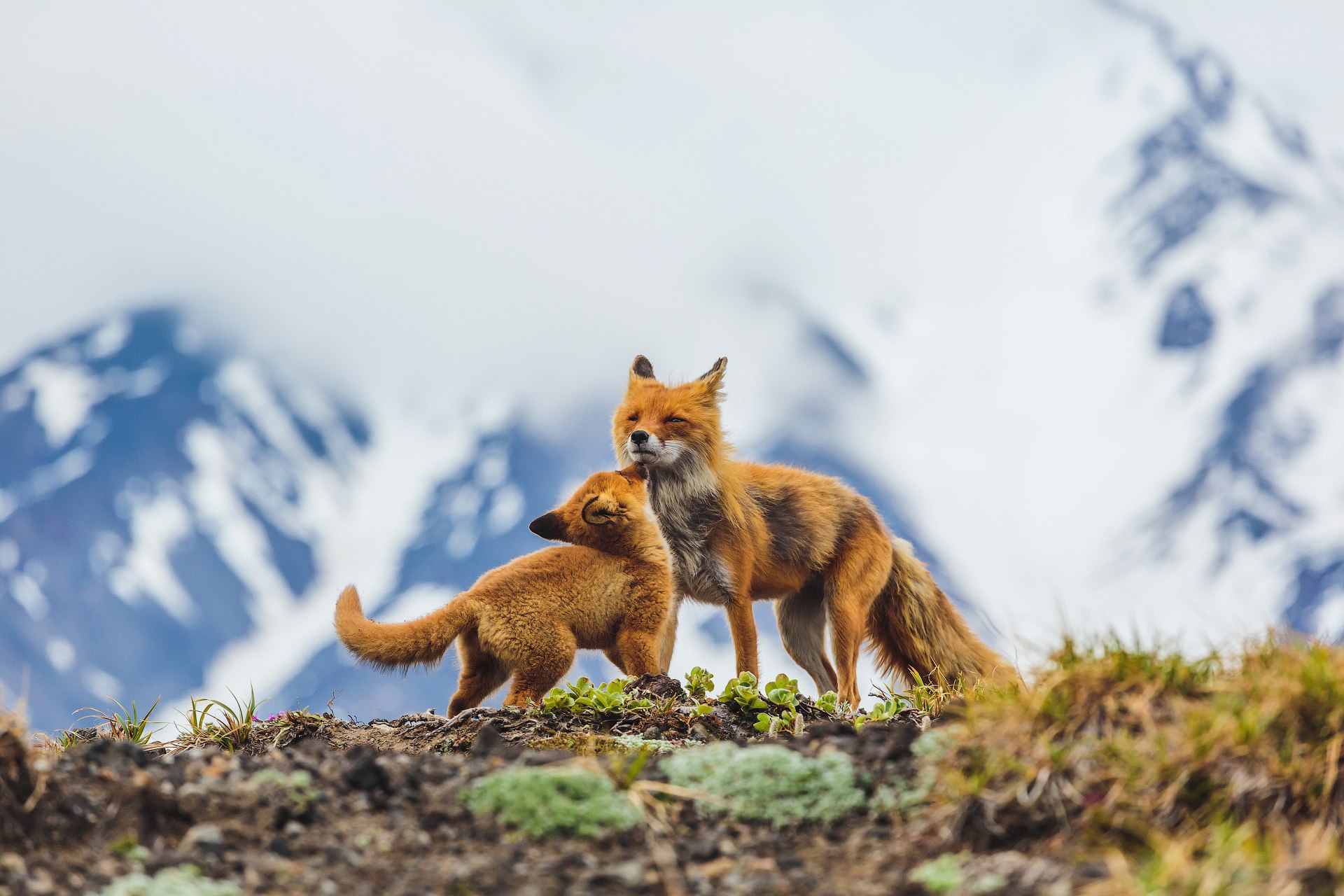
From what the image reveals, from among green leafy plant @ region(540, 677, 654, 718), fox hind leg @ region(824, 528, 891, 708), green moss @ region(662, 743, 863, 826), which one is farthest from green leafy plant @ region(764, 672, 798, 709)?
green moss @ region(662, 743, 863, 826)

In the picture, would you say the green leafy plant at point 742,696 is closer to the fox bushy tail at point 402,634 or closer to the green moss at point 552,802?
the fox bushy tail at point 402,634

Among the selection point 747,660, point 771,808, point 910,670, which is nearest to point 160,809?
point 771,808

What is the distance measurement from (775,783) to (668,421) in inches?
155

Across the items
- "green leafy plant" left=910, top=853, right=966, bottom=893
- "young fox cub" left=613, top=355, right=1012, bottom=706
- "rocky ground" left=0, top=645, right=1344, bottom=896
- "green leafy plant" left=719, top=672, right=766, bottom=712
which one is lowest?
"green leafy plant" left=910, top=853, right=966, bottom=893

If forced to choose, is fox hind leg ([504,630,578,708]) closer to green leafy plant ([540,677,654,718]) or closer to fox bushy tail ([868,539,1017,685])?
green leafy plant ([540,677,654,718])

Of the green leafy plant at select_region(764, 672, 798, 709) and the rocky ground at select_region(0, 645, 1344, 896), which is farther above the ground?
the green leafy plant at select_region(764, 672, 798, 709)

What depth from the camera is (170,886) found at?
3.08m

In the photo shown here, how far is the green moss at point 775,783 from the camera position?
3666 millimetres

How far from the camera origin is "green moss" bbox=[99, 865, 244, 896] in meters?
3.06

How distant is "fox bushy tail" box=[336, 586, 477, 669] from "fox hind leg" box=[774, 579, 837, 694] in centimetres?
308

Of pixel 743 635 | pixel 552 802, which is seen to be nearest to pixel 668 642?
pixel 743 635

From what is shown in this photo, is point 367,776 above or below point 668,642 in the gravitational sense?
below

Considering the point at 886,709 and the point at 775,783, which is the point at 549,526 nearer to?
the point at 886,709

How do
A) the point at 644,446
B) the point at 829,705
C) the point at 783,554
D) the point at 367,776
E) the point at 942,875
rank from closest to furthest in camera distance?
the point at 942,875
the point at 367,776
the point at 829,705
the point at 644,446
the point at 783,554
